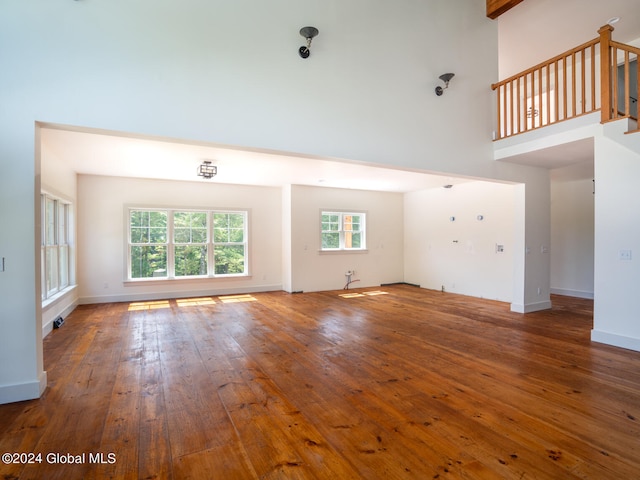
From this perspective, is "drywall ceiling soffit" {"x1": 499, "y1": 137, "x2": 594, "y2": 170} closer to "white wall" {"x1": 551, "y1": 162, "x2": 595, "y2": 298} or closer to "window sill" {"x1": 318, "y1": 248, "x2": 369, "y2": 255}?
"white wall" {"x1": 551, "y1": 162, "x2": 595, "y2": 298}

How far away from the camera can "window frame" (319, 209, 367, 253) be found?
831 centimetres

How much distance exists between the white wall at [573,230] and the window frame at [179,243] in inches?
284

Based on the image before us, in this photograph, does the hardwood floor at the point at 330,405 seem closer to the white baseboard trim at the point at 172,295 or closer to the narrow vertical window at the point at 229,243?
the white baseboard trim at the point at 172,295

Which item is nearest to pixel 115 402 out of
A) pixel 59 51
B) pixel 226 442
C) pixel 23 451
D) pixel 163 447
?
pixel 23 451

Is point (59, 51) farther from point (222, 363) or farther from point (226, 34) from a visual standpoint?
point (222, 363)

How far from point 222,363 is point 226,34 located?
3373 millimetres

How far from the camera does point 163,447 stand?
204 centimetres

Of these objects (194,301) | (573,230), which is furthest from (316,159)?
(573,230)

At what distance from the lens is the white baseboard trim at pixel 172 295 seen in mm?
6627

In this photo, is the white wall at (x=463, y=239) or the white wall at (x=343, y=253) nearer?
the white wall at (x=463, y=239)

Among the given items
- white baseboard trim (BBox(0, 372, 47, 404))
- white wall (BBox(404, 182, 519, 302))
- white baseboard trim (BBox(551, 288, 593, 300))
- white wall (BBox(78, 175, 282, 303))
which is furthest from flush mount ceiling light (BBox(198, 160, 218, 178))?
white baseboard trim (BBox(551, 288, 593, 300))

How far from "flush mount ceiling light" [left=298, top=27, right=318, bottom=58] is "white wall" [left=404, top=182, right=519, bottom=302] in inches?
176

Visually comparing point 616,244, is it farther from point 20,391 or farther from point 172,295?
point 172,295

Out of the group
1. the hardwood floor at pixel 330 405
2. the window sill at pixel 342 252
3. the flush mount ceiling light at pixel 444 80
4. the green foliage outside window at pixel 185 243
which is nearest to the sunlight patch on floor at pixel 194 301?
the green foliage outside window at pixel 185 243
